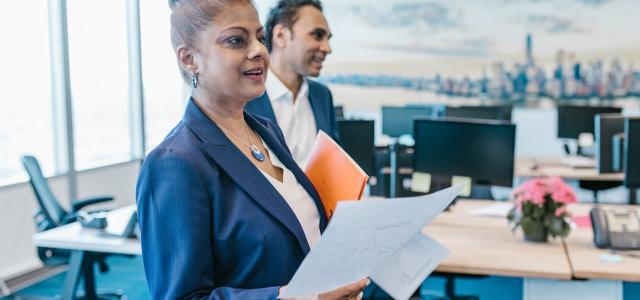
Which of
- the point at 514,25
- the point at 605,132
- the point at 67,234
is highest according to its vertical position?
the point at 514,25

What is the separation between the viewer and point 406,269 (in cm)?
167

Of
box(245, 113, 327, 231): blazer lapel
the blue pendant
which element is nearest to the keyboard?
box(245, 113, 327, 231): blazer lapel

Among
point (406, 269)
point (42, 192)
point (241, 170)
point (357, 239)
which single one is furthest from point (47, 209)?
point (357, 239)

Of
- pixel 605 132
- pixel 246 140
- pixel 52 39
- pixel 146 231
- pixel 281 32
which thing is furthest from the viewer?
pixel 52 39

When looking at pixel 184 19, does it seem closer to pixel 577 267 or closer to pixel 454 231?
pixel 577 267

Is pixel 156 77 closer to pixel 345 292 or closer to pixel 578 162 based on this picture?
pixel 578 162

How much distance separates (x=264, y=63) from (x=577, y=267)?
5.24ft

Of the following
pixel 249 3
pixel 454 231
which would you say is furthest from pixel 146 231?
pixel 454 231

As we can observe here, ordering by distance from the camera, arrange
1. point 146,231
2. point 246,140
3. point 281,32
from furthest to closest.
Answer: point 281,32, point 246,140, point 146,231

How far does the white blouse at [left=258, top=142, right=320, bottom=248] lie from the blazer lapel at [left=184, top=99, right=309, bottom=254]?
0.06 meters

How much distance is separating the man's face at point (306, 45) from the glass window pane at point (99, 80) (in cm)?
340

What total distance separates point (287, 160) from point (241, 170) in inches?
9.1

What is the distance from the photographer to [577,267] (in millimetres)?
2252

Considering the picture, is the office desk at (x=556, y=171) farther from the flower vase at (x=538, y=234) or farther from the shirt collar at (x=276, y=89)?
the shirt collar at (x=276, y=89)
